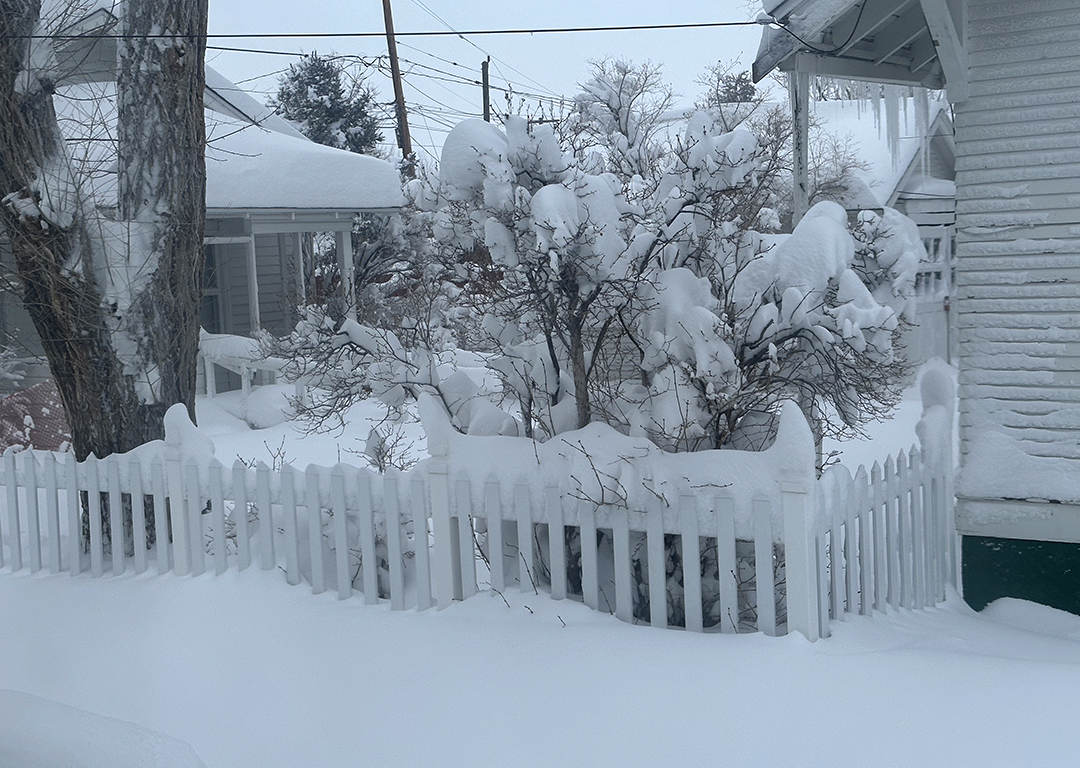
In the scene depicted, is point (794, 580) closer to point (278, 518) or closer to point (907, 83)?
point (278, 518)

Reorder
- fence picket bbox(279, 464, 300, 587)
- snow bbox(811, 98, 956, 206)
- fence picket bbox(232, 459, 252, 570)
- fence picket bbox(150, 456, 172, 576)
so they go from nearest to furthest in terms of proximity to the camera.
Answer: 1. fence picket bbox(279, 464, 300, 587)
2. fence picket bbox(232, 459, 252, 570)
3. fence picket bbox(150, 456, 172, 576)
4. snow bbox(811, 98, 956, 206)

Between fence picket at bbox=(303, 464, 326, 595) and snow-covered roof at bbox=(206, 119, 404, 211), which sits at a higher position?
snow-covered roof at bbox=(206, 119, 404, 211)

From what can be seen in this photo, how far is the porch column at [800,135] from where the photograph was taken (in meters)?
7.02

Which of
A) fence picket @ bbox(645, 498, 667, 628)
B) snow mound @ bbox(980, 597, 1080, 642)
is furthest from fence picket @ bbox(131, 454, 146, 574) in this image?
snow mound @ bbox(980, 597, 1080, 642)

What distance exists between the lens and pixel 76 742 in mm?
4684

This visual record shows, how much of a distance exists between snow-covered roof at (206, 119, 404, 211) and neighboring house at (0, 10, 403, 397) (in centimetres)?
2

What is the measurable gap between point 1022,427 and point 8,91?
6568 mm

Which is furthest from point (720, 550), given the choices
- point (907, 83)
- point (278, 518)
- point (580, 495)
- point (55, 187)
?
point (907, 83)

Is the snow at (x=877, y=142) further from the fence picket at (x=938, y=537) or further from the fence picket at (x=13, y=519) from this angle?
the fence picket at (x=13, y=519)

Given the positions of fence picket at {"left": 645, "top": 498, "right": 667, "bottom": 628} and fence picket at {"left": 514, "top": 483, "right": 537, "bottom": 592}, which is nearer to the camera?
fence picket at {"left": 645, "top": 498, "right": 667, "bottom": 628}

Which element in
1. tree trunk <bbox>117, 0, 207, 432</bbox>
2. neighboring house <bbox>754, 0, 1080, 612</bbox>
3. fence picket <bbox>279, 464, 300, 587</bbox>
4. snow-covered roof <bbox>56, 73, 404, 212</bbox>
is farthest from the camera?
snow-covered roof <bbox>56, 73, 404, 212</bbox>

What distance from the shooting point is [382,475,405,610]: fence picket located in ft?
17.3

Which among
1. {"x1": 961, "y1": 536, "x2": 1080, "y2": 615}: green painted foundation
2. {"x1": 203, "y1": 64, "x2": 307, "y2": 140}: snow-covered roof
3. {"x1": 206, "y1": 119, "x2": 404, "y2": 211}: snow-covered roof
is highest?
{"x1": 203, "y1": 64, "x2": 307, "y2": 140}: snow-covered roof

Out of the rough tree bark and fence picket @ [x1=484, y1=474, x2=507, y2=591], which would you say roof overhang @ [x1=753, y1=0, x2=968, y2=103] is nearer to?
fence picket @ [x1=484, y1=474, x2=507, y2=591]
